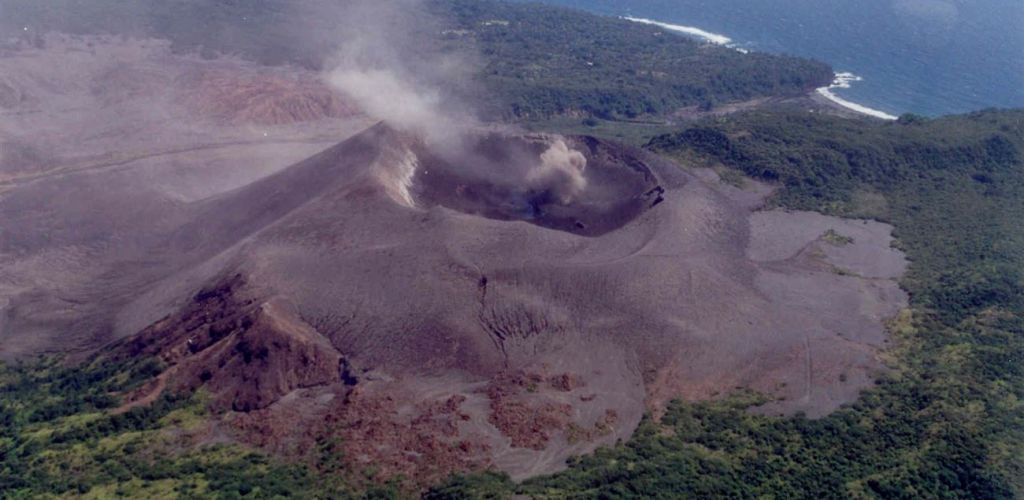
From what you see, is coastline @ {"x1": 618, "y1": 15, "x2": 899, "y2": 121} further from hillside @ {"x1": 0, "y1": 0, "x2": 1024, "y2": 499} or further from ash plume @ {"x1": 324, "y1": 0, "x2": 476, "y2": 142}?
ash plume @ {"x1": 324, "y1": 0, "x2": 476, "y2": 142}

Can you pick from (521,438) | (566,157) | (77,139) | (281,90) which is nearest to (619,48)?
(281,90)

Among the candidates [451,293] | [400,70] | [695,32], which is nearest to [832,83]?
[695,32]

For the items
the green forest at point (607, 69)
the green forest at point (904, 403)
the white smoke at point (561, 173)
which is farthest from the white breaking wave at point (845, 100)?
the white smoke at point (561, 173)

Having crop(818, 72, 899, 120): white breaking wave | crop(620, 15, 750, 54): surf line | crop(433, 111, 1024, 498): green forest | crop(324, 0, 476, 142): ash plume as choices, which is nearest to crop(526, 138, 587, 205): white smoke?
crop(324, 0, 476, 142): ash plume

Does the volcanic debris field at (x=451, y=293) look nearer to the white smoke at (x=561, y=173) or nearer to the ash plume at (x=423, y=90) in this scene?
the white smoke at (x=561, y=173)

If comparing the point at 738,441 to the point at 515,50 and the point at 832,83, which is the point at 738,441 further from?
the point at 515,50
